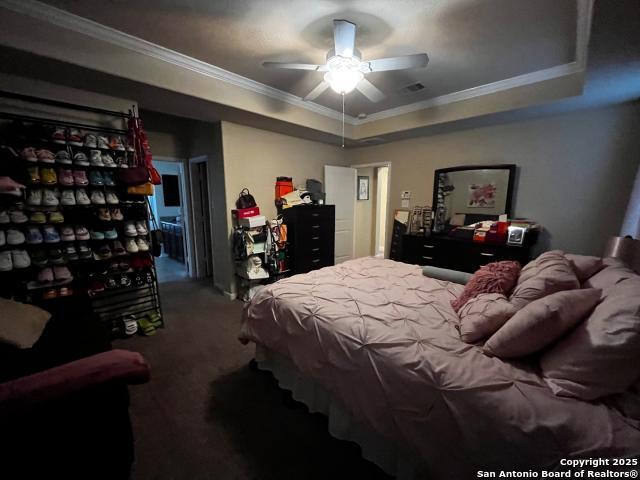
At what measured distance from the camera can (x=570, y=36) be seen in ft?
6.47

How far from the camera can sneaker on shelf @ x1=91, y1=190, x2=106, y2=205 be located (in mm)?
2268

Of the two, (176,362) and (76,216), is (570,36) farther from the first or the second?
(76,216)

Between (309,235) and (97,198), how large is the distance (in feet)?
7.85

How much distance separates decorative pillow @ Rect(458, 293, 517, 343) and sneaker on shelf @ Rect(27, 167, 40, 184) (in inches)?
124

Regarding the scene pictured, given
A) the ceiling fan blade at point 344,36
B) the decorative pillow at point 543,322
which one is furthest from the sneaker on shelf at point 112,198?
the decorative pillow at point 543,322

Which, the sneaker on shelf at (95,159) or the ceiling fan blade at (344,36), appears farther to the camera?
the sneaker on shelf at (95,159)

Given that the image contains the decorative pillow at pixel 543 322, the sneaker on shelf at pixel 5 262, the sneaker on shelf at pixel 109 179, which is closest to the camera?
the decorative pillow at pixel 543 322

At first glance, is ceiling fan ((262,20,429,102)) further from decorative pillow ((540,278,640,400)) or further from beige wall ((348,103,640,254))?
beige wall ((348,103,640,254))

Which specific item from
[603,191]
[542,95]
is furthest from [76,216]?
[603,191]

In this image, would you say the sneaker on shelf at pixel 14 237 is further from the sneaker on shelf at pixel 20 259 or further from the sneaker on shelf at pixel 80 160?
the sneaker on shelf at pixel 80 160

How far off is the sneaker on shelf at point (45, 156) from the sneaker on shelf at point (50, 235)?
531mm

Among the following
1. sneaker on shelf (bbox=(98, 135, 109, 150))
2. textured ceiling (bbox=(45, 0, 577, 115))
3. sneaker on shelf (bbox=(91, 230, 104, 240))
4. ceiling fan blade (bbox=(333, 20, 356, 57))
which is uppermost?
textured ceiling (bbox=(45, 0, 577, 115))

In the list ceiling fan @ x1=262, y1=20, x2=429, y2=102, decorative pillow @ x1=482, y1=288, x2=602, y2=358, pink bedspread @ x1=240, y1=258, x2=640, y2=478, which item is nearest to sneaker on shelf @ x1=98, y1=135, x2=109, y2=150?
ceiling fan @ x1=262, y1=20, x2=429, y2=102

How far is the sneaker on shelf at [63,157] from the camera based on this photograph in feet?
6.86
